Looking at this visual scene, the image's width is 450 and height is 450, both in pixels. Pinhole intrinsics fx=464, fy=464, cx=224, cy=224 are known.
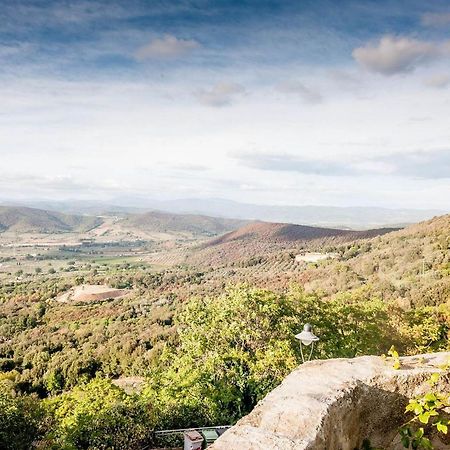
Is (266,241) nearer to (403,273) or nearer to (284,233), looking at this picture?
(284,233)

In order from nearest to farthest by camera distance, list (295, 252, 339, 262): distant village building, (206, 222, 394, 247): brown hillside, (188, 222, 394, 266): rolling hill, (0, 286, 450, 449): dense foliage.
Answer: (0, 286, 450, 449): dense foliage → (295, 252, 339, 262): distant village building → (188, 222, 394, 266): rolling hill → (206, 222, 394, 247): brown hillside

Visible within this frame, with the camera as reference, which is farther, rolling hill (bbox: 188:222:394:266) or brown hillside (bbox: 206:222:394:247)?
brown hillside (bbox: 206:222:394:247)

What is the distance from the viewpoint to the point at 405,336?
18.8 metres

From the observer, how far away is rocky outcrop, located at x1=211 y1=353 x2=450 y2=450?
13.1 ft

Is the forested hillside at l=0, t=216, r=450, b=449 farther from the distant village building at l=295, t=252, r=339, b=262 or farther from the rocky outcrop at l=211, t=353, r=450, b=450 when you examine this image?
the distant village building at l=295, t=252, r=339, b=262

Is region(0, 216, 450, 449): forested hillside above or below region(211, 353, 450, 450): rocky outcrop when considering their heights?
below

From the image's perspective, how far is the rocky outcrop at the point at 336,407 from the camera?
13.1 ft

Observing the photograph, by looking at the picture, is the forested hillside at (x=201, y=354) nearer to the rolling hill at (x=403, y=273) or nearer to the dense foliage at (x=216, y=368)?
the dense foliage at (x=216, y=368)

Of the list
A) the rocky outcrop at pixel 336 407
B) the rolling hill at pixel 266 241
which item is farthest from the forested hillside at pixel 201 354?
the rolling hill at pixel 266 241

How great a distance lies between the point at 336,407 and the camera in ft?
15.3

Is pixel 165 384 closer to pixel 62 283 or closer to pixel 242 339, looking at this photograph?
pixel 242 339

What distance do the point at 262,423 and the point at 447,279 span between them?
109 ft

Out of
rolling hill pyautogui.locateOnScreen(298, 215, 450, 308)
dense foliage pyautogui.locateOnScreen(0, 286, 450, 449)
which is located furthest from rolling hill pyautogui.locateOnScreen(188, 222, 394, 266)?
dense foliage pyautogui.locateOnScreen(0, 286, 450, 449)

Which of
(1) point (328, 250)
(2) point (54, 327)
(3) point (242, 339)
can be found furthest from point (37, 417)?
(1) point (328, 250)
